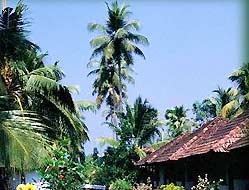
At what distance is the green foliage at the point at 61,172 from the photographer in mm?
6199

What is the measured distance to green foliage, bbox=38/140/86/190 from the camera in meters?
6.20

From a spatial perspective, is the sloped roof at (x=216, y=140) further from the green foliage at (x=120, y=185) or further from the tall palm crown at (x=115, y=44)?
the tall palm crown at (x=115, y=44)

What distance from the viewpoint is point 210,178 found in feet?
49.9

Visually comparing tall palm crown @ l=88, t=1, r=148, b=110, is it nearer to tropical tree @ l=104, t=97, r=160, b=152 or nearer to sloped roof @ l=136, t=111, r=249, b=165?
tropical tree @ l=104, t=97, r=160, b=152

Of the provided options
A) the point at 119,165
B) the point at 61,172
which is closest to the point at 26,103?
the point at 61,172

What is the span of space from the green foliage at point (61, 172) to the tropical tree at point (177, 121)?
25.8 m

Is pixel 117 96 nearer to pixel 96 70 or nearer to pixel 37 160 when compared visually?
pixel 96 70

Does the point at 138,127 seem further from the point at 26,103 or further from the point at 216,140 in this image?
the point at 26,103

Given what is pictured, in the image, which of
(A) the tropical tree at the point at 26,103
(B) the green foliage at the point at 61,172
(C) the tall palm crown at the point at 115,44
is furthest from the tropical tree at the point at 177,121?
(B) the green foliage at the point at 61,172

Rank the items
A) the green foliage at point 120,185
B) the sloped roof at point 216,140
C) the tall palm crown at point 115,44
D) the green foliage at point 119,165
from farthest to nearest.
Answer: the tall palm crown at point 115,44 < the green foliage at point 119,165 < the green foliage at point 120,185 < the sloped roof at point 216,140

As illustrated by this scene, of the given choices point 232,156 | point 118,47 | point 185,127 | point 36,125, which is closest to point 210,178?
point 232,156

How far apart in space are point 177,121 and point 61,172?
28155mm

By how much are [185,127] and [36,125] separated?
26.1 m

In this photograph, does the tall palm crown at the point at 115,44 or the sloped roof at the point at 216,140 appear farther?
the tall palm crown at the point at 115,44
